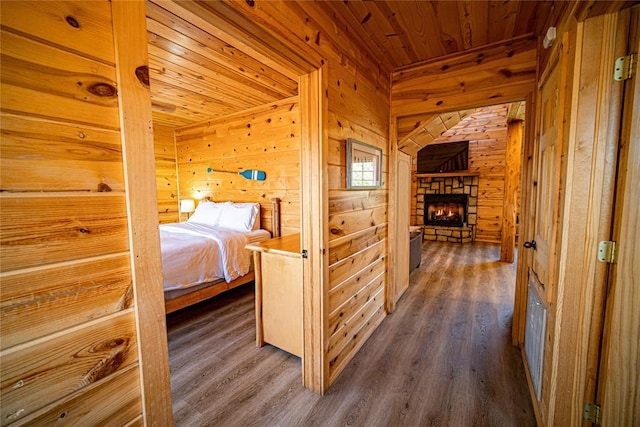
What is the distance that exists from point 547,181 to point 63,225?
229 cm

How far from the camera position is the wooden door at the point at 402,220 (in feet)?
9.50

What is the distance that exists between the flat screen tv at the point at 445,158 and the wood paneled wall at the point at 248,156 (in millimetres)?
4266

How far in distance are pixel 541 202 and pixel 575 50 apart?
37.2 inches

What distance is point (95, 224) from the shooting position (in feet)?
2.34

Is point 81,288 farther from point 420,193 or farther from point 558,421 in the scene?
point 420,193

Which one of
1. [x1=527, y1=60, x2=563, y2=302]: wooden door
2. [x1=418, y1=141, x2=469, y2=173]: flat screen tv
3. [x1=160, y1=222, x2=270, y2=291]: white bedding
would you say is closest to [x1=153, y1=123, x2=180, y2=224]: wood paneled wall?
[x1=160, y1=222, x2=270, y2=291]: white bedding

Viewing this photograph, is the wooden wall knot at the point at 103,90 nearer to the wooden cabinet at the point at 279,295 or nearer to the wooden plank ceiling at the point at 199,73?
the wooden plank ceiling at the point at 199,73

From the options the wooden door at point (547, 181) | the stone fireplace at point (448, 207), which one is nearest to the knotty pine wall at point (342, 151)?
the wooden door at point (547, 181)

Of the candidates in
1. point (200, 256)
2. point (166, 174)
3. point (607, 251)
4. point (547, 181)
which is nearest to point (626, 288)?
point (607, 251)

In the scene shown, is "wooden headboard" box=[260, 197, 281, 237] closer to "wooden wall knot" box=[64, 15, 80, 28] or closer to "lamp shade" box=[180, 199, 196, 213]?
"lamp shade" box=[180, 199, 196, 213]

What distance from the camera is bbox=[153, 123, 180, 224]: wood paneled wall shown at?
4.85m

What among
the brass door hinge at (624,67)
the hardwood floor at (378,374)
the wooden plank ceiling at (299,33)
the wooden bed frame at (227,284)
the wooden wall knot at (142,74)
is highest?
the wooden plank ceiling at (299,33)

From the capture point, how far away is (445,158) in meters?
6.24

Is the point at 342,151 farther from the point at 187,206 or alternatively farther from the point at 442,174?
the point at 442,174
